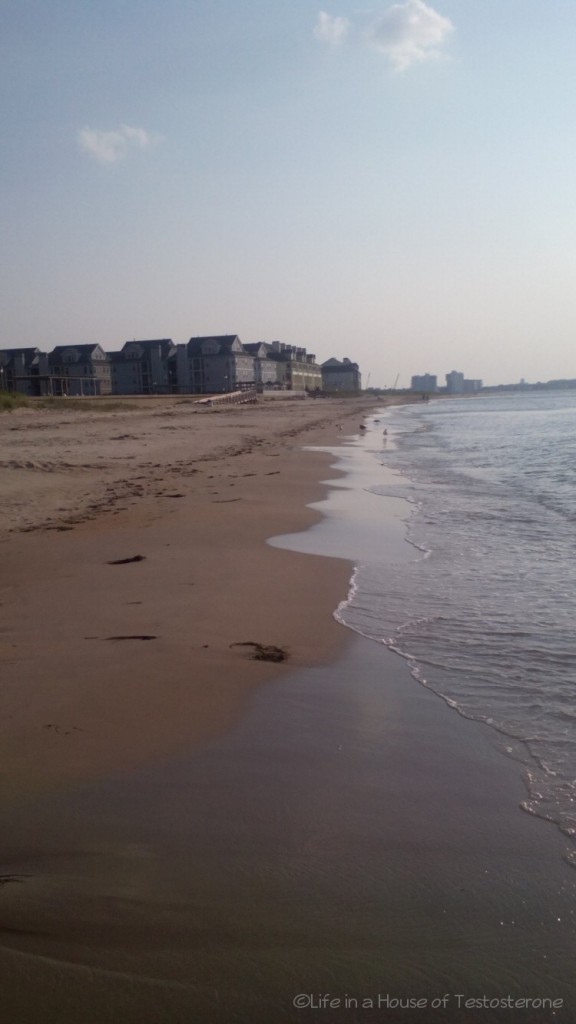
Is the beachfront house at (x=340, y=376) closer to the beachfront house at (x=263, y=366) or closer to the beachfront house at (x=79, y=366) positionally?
Result: the beachfront house at (x=263, y=366)

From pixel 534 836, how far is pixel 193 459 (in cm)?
1585

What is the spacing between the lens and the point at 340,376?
15000cm

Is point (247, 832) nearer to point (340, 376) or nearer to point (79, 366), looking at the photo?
point (79, 366)

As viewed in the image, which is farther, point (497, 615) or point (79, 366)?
point (79, 366)

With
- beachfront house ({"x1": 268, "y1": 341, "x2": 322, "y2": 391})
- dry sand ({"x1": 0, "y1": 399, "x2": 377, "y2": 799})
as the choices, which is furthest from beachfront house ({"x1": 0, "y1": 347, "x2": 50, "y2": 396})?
dry sand ({"x1": 0, "y1": 399, "x2": 377, "y2": 799})

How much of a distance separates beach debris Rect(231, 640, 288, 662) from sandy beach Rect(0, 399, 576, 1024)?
0.02m

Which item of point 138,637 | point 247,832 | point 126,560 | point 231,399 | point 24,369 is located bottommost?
point 247,832

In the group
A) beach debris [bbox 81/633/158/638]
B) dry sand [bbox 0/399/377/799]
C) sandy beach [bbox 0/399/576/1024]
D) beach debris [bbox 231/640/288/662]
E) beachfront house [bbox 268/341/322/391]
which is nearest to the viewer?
sandy beach [bbox 0/399/576/1024]

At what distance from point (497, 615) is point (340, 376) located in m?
147

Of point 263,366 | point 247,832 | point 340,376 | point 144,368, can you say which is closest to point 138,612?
point 247,832

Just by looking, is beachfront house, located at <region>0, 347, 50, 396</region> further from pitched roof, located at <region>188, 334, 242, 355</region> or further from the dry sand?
the dry sand

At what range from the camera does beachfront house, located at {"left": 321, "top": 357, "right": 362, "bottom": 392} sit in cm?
14888

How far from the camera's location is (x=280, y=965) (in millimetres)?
2213

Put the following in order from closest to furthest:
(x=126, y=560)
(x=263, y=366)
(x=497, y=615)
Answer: (x=497, y=615)
(x=126, y=560)
(x=263, y=366)
